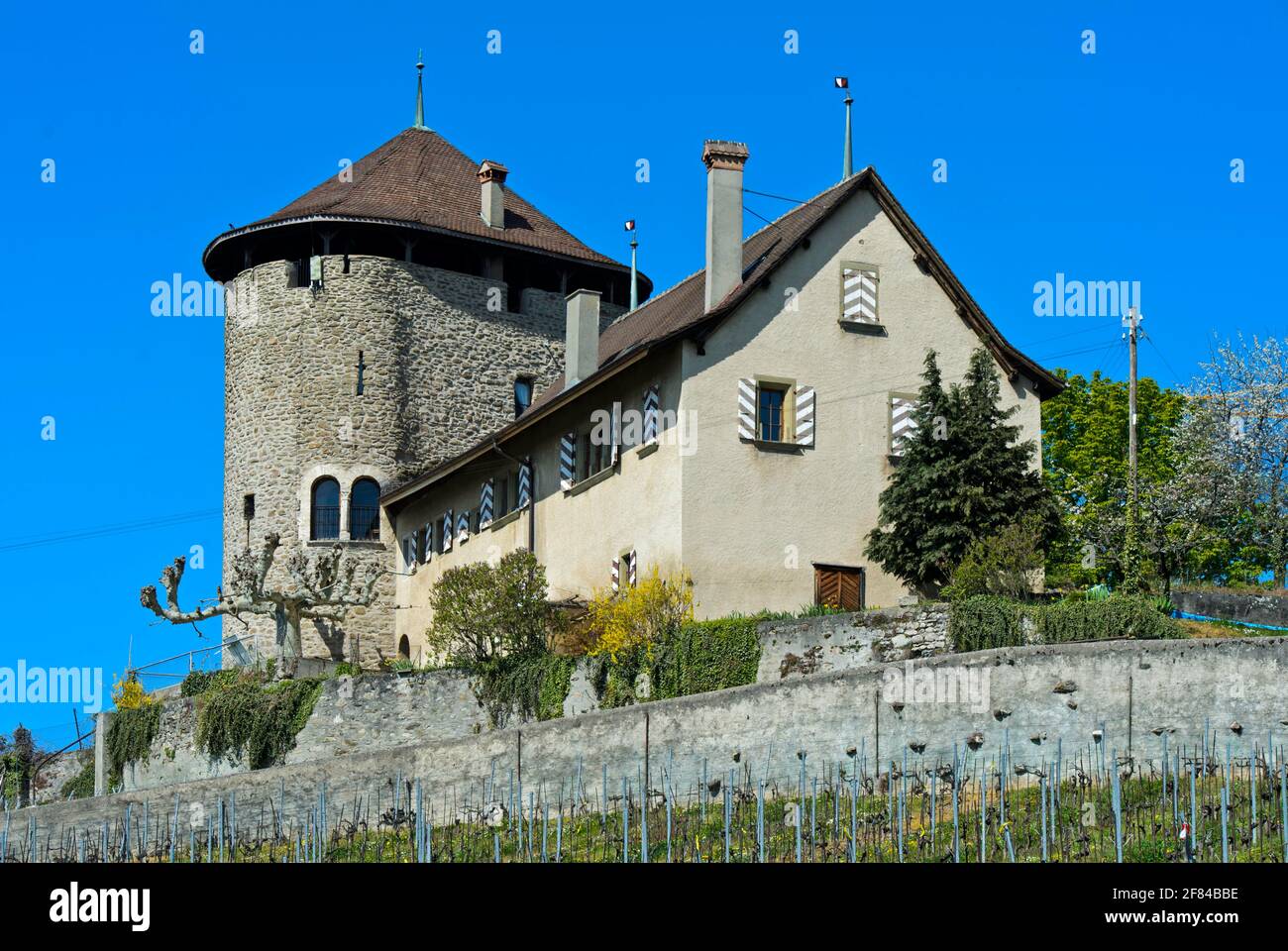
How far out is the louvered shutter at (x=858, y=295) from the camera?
3447 cm

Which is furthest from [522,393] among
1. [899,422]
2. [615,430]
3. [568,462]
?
[899,422]

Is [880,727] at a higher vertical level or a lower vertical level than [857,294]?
lower

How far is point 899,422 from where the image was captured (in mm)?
34562

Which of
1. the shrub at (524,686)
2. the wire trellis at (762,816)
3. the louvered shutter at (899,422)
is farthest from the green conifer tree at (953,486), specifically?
the wire trellis at (762,816)

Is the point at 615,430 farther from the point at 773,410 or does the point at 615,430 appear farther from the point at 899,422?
the point at 899,422

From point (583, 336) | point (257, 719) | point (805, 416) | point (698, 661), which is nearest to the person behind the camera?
point (698, 661)

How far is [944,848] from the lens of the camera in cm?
2028

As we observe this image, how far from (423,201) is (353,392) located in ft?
16.9

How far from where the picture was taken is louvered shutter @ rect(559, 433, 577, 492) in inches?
1467

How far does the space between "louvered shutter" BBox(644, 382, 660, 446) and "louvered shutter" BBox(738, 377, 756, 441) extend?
4.73 feet

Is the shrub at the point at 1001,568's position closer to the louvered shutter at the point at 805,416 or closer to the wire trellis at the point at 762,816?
the louvered shutter at the point at 805,416
